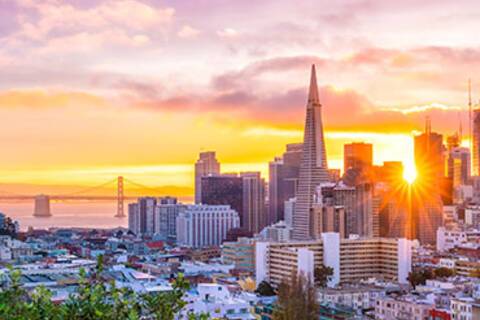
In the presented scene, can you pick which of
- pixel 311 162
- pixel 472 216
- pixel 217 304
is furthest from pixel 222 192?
pixel 217 304

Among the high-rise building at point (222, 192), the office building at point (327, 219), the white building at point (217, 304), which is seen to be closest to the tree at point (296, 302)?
the white building at point (217, 304)

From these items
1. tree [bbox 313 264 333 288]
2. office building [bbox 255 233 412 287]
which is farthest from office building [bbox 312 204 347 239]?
tree [bbox 313 264 333 288]

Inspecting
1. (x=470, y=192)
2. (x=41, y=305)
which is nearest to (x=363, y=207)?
(x=470, y=192)

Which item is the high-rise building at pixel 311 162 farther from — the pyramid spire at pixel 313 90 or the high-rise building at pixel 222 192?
the high-rise building at pixel 222 192

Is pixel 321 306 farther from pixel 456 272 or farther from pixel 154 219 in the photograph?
pixel 154 219

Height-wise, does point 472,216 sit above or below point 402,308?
above

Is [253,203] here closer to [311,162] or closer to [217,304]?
[311,162]
